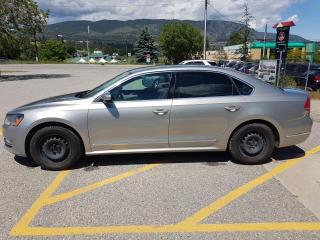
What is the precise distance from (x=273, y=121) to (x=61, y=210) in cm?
335

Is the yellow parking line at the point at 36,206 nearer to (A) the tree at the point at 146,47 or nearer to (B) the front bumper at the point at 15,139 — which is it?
(B) the front bumper at the point at 15,139

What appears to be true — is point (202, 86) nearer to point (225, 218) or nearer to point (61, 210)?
point (225, 218)

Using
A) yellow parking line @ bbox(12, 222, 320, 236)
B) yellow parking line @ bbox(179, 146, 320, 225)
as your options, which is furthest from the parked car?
yellow parking line @ bbox(12, 222, 320, 236)

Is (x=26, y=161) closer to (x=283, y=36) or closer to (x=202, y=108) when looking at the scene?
(x=202, y=108)

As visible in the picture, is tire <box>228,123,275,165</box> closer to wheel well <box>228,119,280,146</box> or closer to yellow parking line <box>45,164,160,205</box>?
wheel well <box>228,119,280,146</box>

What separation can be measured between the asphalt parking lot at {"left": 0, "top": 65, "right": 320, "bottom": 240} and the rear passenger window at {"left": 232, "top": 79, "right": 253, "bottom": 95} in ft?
3.84

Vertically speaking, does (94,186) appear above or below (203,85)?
below

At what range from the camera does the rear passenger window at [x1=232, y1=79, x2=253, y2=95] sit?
17.3ft

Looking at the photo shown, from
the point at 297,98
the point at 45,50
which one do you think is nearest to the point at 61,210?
the point at 297,98

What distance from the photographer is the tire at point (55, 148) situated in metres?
5.03

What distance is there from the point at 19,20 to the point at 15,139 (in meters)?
21.2

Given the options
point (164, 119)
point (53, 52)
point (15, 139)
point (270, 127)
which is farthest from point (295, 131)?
point (53, 52)

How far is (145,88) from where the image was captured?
17.0 feet

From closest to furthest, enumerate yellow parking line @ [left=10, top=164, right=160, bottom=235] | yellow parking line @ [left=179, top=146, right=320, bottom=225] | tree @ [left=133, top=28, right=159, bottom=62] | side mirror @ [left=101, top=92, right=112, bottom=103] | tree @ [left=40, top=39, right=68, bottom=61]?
yellow parking line @ [left=10, top=164, right=160, bottom=235], yellow parking line @ [left=179, top=146, right=320, bottom=225], side mirror @ [left=101, top=92, right=112, bottom=103], tree @ [left=133, top=28, right=159, bottom=62], tree @ [left=40, top=39, right=68, bottom=61]
